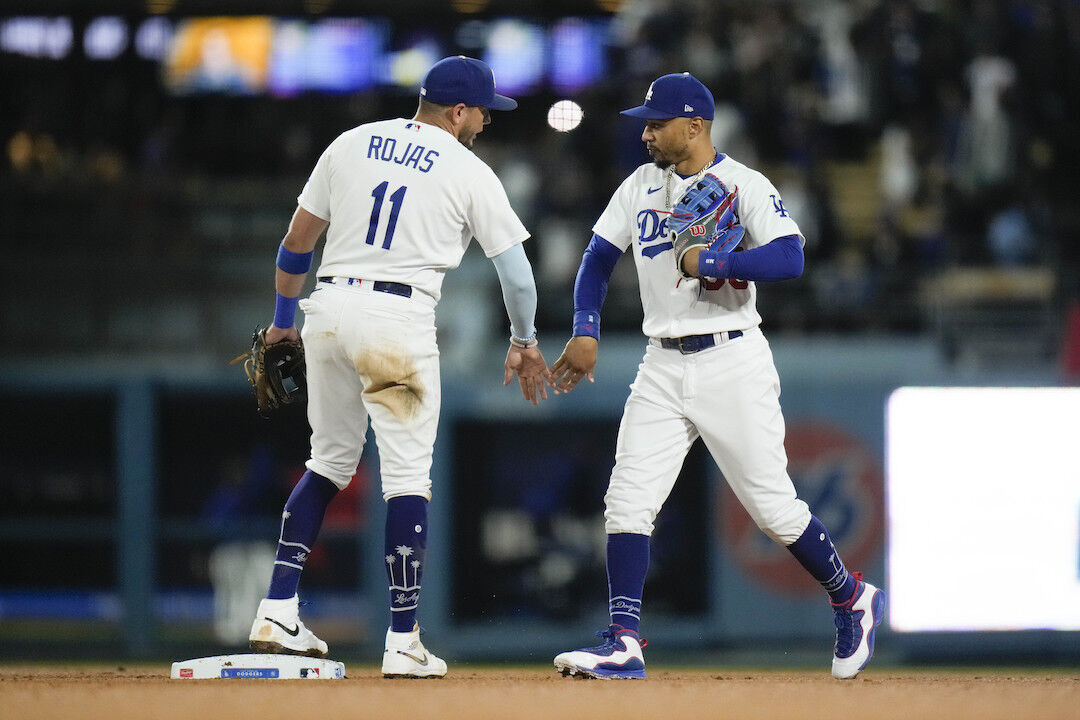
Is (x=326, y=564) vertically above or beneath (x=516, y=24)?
beneath

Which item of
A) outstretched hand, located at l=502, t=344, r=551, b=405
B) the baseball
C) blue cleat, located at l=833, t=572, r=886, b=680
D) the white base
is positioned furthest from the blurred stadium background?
the white base

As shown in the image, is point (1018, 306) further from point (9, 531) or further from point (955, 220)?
point (9, 531)

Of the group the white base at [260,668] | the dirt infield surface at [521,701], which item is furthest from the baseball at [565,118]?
the dirt infield surface at [521,701]

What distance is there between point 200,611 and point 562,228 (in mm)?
4201

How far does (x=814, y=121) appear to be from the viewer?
41.1 ft

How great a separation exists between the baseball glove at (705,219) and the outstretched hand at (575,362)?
43 cm

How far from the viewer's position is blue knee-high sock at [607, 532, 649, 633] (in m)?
4.99

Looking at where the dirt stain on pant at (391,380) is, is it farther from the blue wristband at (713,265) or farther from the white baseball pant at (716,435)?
the blue wristband at (713,265)

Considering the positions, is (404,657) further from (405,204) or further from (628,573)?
(405,204)

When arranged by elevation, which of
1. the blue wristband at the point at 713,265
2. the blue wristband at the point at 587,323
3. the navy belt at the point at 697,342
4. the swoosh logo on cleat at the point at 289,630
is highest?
the blue wristband at the point at 713,265

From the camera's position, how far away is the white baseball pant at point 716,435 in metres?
4.98

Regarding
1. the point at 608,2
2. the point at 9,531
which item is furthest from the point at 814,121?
the point at 9,531

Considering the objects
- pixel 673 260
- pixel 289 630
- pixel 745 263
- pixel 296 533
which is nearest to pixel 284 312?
pixel 296 533

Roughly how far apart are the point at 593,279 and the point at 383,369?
3.11ft
